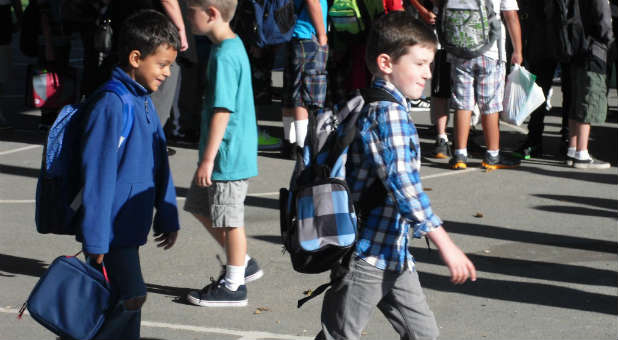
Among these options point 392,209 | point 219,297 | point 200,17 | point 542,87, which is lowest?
point 219,297

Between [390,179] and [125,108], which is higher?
[125,108]

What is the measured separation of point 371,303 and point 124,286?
3.36 ft

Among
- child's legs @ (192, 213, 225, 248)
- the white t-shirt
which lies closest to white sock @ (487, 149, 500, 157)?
the white t-shirt

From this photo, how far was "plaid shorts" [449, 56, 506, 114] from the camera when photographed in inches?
358

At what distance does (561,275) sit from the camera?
6312mm

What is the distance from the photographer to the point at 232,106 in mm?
5207

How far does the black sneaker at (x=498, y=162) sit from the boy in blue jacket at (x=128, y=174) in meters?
5.61

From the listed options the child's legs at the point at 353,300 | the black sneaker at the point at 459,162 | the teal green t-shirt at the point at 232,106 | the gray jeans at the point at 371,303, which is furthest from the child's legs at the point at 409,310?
the black sneaker at the point at 459,162

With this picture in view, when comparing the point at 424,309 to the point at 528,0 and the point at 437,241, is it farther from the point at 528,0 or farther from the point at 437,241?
the point at 528,0

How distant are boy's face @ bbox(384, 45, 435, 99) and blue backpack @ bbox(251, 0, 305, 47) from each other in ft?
17.5

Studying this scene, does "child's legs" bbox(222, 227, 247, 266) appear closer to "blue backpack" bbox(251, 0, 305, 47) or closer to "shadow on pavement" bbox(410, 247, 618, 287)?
"shadow on pavement" bbox(410, 247, 618, 287)

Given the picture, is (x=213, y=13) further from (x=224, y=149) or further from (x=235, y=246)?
(x=235, y=246)

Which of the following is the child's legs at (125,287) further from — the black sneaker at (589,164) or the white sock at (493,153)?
the black sneaker at (589,164)

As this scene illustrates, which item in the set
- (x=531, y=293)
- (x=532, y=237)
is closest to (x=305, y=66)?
(x=532, y=237)
